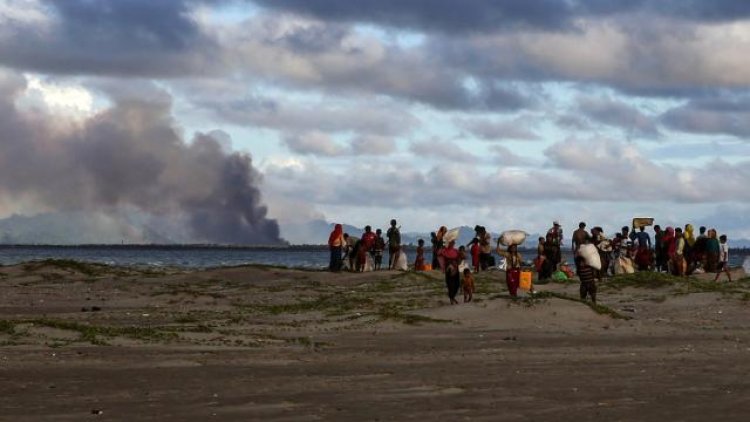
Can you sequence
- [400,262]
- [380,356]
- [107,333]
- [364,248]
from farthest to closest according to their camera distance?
[400,262] → [364,248] → [107,333] → [380,356]

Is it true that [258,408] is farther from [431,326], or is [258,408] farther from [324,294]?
[324,294]

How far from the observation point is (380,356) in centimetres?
2019

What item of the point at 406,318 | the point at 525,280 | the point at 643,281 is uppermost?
the point at 643,281

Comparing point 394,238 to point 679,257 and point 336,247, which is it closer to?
point 336,247

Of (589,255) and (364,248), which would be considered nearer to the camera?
(589,255)

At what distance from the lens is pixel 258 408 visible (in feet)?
45.0

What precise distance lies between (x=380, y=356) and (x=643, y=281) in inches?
780

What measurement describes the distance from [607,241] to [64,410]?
30332 millimetres

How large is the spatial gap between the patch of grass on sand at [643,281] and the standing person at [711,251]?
6.76m

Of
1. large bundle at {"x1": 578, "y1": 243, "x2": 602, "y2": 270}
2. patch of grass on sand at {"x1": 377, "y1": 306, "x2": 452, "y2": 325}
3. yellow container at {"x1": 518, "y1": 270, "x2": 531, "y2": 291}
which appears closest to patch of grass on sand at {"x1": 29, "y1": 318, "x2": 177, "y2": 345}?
patch of grass on sand at {"x1": 377, "y1": 306, "x2": 452, "y2": 325}

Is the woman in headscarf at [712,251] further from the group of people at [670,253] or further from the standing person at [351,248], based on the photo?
the standing person at [351,248]

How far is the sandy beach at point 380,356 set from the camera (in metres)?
13.9

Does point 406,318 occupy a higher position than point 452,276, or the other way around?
point 452,276

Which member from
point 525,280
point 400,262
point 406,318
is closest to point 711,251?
point 400,262
